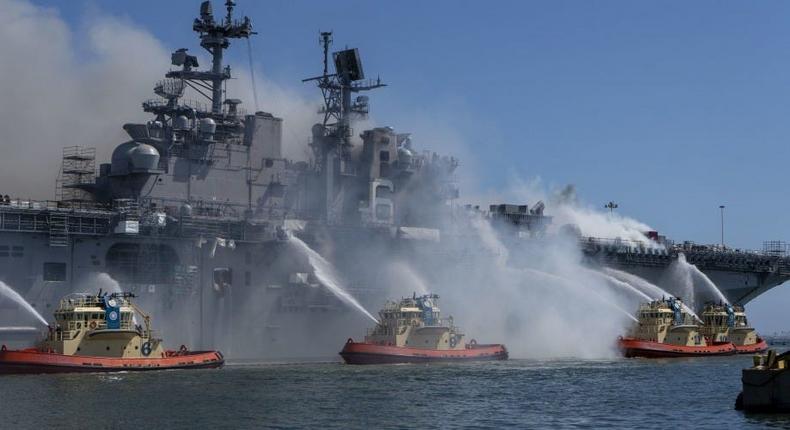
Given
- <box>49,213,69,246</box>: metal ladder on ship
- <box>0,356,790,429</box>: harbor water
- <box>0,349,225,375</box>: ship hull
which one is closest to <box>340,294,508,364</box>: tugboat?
<box>0,356,790,429</box>: harbor water

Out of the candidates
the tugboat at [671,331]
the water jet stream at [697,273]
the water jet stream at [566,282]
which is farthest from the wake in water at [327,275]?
the water jet stream at [697,273]

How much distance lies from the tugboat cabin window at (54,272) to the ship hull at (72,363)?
9.70 metres

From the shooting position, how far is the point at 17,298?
6088 cm

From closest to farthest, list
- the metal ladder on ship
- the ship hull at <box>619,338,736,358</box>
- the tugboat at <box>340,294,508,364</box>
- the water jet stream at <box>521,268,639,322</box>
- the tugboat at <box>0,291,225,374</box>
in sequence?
the tugboat at <box>0,291,225,374</box>, the metal ladder on ship, the tugboat at <box>340,294,508,364</box>, the ship hull at <box>619,338,736,358</box>, the water jet stream at <box>521,268,639,322</box>

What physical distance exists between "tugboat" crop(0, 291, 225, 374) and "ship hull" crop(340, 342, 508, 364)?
909 centimetres

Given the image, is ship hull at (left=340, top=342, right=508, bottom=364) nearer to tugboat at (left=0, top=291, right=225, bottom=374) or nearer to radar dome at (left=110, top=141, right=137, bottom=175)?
tugboat at (left=0, top=291, right=225, bottom=374)

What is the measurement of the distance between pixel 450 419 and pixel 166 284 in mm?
31180

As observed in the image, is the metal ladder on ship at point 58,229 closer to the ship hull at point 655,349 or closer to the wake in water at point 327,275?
the wake in water at point 327,275

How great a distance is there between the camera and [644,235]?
9969 cm

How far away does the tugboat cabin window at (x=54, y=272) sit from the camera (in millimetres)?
62750

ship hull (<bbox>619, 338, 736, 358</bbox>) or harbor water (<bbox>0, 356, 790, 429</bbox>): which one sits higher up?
ship hull (<bbox>619, 338, 736, 358</bbox>)

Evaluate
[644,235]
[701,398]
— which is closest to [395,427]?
[701,398]

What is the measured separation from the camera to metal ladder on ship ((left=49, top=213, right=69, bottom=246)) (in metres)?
62.4

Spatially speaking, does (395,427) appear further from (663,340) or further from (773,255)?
(773,255)
